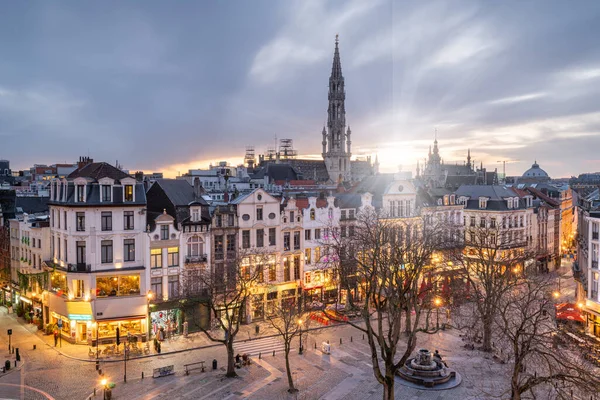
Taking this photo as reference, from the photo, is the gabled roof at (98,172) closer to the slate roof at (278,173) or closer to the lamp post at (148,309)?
the lamp post at (148,309)

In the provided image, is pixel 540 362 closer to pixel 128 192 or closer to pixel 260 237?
pixel 260 237

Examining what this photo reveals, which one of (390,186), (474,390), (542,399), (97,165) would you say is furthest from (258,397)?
(390,186)

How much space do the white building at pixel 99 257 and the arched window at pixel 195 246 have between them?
429cm

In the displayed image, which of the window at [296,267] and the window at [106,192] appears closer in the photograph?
the window at [106,192]

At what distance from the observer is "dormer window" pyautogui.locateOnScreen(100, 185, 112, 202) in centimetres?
4450

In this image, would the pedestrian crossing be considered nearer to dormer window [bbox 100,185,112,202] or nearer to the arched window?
the arched window

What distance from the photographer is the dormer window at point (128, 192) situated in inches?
1791

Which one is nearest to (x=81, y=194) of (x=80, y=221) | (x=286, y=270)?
(x=80, y=221)

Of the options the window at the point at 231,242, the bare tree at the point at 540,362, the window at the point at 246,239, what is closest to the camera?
the bare tree at the point at 540,362

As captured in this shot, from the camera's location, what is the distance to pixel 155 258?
46.2 meters

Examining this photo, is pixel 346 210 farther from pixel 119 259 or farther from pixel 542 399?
pixel 542 399

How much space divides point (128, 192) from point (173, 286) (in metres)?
10.0

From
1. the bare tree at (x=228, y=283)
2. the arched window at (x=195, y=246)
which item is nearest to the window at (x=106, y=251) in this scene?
the arched window at (x=195, y=246)

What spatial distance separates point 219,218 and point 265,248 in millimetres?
6135
